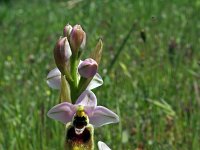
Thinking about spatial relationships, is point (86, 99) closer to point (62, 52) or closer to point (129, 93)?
point (62, 52)

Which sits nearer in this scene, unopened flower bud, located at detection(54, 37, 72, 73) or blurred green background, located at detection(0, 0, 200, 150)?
unopened flower bud, located at detection(54, 37, 72, 73)

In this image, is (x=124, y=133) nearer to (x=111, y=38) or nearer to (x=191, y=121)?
(x=191, y=121)

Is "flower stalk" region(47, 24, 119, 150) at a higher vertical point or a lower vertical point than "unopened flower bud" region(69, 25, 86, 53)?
lower

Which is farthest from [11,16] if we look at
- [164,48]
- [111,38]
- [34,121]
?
[34,121]

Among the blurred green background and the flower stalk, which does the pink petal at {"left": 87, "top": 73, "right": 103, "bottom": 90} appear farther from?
the blurred green background

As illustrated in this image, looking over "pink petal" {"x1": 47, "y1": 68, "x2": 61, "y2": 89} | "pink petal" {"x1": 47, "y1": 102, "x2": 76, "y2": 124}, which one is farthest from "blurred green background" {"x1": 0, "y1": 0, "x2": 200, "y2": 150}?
"pink petal" {"x1": 47, "y1": 102, "x2": 76, "y2": 124}
